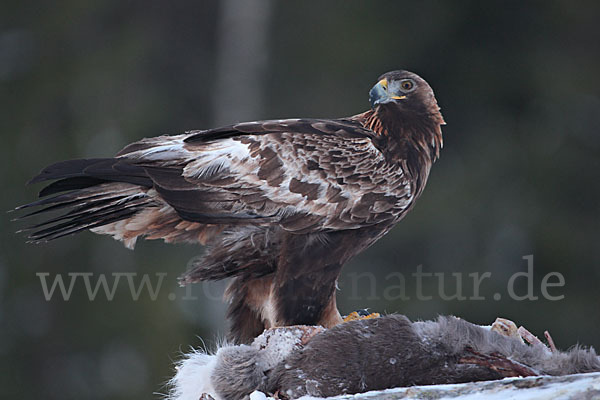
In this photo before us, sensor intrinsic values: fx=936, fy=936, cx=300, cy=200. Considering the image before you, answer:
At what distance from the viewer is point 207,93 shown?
13.0 m

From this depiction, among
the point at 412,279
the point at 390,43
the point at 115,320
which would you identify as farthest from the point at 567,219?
the point at 115,320

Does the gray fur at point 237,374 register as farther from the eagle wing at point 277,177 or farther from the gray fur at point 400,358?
the eagle wing at point 277,177

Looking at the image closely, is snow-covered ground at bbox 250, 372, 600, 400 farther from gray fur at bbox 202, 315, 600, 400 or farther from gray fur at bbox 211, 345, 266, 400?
gray fur at bbox 211, 345, 266, 400

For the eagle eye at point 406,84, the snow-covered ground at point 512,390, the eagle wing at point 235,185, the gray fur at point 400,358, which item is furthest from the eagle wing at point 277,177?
the snow-covered ground at point 512,390

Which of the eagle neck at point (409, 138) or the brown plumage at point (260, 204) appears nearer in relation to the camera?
the brown plumage at point (260, 204)

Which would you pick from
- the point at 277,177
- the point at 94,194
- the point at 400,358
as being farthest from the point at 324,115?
the point at 400,358

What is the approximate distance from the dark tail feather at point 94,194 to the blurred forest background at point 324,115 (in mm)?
7301

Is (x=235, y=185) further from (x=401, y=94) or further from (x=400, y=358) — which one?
(x=400, y=358)

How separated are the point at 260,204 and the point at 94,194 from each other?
0.85 metres

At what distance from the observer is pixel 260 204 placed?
4.87 meters

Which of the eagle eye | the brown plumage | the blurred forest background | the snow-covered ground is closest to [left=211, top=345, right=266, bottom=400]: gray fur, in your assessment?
the snow-covered ground

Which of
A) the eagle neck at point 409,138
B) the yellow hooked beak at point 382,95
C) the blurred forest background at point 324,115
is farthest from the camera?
the blurred forest background at point 324,115

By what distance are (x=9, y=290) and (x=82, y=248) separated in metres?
1.17

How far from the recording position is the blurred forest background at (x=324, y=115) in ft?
Result: 40.1
